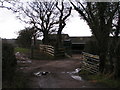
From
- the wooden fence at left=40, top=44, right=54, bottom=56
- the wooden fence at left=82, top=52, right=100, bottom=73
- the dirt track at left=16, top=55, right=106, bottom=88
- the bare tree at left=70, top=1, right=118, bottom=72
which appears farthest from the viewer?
the wooden fence at left=40, top=44, right=54, bottom=56

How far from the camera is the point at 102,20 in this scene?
11.9m

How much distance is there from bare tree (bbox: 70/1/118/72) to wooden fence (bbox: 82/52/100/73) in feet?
1.18

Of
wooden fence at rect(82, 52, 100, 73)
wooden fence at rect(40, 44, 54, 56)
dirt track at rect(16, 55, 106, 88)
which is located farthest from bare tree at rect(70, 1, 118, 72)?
wooden fence at rect(40, 44, 54, 56)

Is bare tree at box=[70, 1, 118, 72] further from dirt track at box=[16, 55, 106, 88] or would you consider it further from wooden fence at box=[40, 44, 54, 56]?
wooden fence at box=[40, 44, 54, 56]

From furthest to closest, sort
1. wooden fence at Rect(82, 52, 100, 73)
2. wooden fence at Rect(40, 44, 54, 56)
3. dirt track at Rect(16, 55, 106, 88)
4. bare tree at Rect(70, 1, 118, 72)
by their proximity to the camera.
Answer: wooden fence at Rect(40, 44, 54, 56)
wooden fence at Rect(82, 52, 100, 73)
bare tree at Rect(70, 1, 118, 72)
dirt track at Rect(16, 55, 106, 88)

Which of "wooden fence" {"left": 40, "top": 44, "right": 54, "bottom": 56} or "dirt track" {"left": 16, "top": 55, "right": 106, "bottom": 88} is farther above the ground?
"wooden fence" {"left": 40, "top": 44, "right": 54, "bottom": 56}

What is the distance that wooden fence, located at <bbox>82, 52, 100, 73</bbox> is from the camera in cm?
1221

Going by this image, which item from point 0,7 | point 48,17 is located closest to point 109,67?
point 0,7

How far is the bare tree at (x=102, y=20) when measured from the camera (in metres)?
11.5

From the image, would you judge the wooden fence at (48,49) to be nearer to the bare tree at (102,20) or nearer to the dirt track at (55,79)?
the dirt track at (55,79)

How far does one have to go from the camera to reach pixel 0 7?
956 centimetres

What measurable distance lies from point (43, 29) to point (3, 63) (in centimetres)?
2260

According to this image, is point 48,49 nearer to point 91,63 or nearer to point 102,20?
point 91,63

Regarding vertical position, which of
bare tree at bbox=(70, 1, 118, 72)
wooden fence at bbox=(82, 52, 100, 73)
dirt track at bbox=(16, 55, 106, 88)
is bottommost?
dirt track at bbox=(16, 55, 106, 88)
